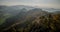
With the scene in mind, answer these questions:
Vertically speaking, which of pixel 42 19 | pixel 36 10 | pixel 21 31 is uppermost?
pixel 36 10

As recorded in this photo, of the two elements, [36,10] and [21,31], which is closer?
[21,31]

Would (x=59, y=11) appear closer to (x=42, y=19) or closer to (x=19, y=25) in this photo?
(x=42, y=19)

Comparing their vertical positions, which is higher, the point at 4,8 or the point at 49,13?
the point at 4,8

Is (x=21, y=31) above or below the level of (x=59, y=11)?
below

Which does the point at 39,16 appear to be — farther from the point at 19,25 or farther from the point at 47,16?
the point at 19,25

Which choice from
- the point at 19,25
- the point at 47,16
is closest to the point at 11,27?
the point at 19,25

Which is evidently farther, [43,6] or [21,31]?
[43,6]

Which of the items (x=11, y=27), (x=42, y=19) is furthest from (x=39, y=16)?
(x=11, y=27)

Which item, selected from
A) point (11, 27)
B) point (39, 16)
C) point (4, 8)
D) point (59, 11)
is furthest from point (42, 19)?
point (4, 8)
